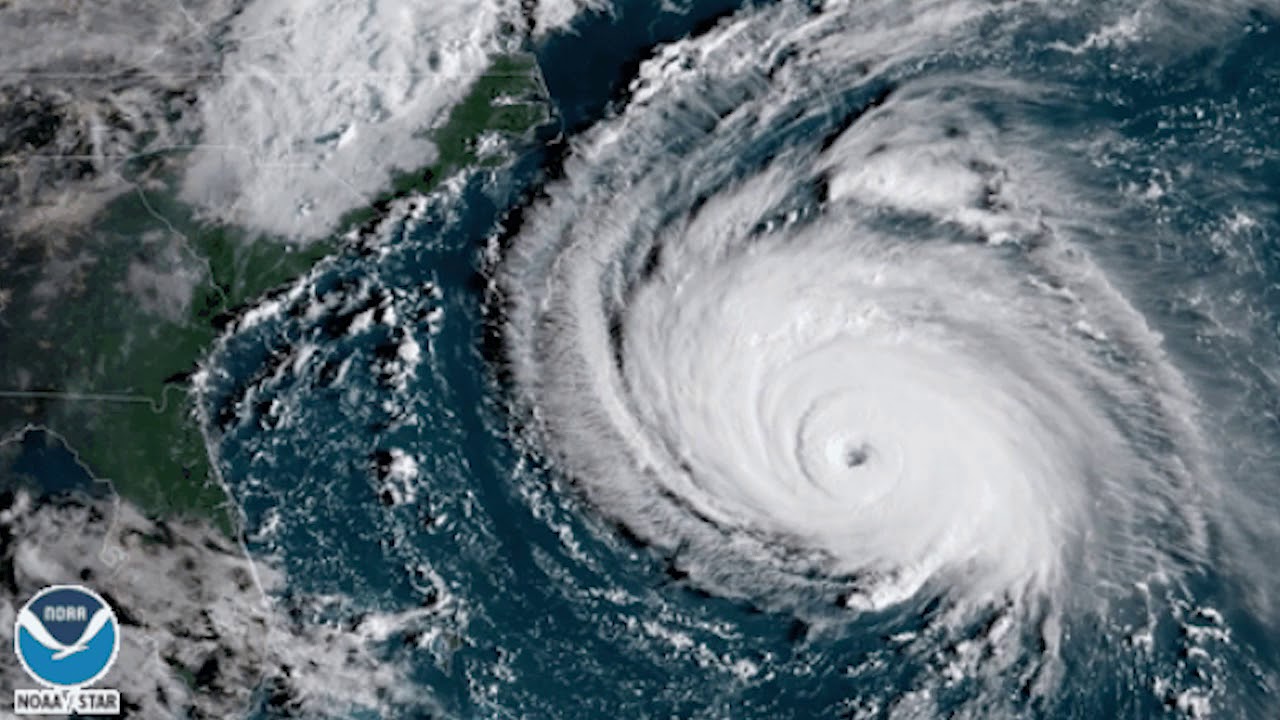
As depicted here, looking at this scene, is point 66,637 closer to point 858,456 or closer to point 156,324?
point 156,324

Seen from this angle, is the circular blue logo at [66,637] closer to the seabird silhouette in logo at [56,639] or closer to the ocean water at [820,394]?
the seabird silhouette in logo at [56,639]

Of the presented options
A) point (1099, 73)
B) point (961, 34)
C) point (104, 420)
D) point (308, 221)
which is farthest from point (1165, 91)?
point (104, 420)

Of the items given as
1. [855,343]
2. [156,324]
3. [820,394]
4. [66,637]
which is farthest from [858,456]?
[66,637]

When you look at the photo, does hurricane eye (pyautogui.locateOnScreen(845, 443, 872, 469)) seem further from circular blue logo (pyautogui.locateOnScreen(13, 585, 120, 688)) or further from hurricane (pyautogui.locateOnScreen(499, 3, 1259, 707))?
circular blue logo (pyautogui.locateOnScreen(13, 585, 120, 688))

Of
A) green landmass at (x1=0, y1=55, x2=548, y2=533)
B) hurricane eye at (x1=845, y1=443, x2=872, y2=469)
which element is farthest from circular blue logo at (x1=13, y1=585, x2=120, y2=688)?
hurricane eye at (x1=845, y1=443, x2=872, y2=469)

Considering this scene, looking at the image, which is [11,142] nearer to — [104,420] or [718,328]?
[104,420]

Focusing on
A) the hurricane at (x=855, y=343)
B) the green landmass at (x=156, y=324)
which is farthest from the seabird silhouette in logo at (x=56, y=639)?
the hurricane at (x=855, y=343)
